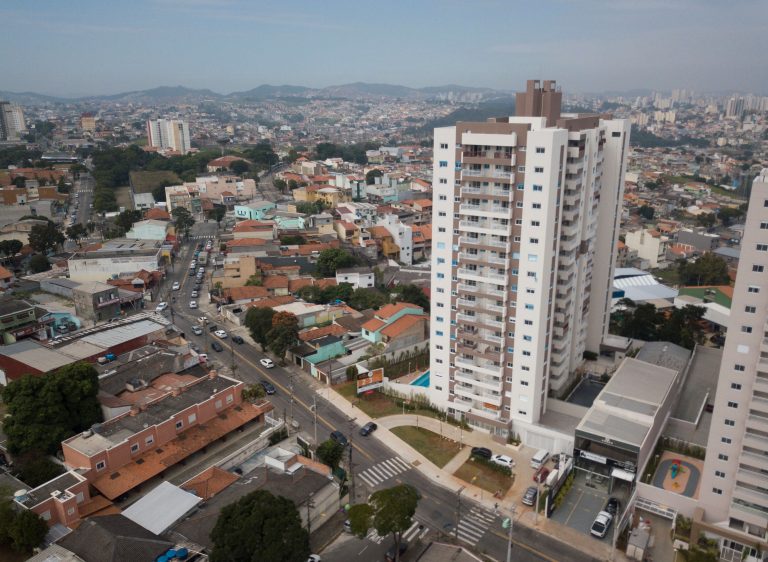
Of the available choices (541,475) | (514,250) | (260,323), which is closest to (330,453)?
(541,475)

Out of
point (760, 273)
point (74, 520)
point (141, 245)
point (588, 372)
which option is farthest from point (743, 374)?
point (141, 245)

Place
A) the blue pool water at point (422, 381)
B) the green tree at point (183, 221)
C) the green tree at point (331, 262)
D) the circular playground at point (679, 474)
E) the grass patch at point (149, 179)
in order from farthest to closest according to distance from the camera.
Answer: the grass patch at point (149, 179) → the green tree at point (183, 221) → the green tree at point (331, 262) → the blue pool water at point (422, 381) → the circular playground at point (679, 474)

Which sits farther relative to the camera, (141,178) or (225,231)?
(141,178)

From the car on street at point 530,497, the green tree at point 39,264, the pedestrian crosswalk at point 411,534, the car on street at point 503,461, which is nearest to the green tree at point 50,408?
the pedestrian crosswalk at point 411,534

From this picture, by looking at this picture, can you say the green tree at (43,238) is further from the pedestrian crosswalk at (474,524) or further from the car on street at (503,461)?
the pedestrian crosswalk at (474,524)

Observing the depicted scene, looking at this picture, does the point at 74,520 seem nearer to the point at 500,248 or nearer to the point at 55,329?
the point at 500,248
